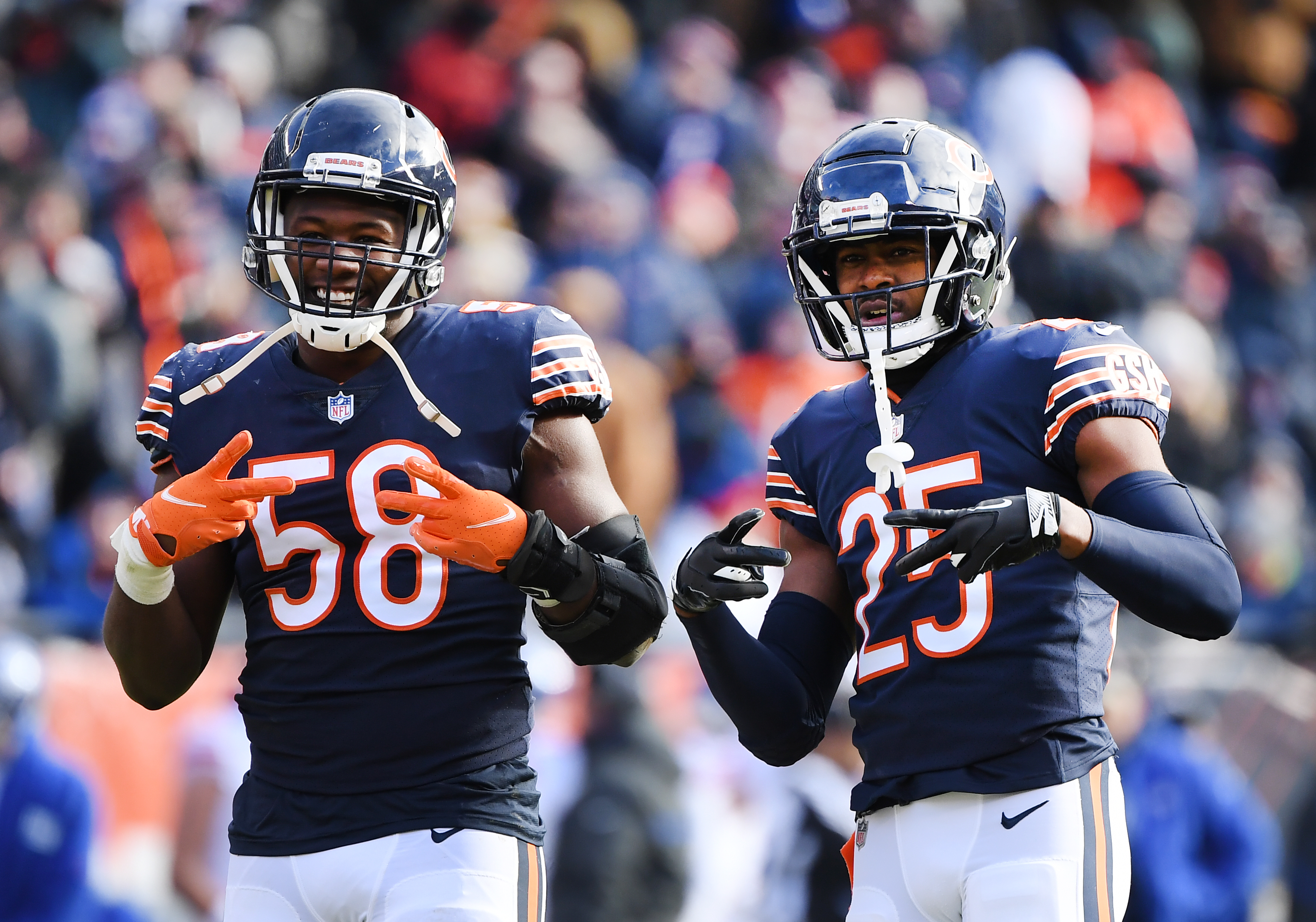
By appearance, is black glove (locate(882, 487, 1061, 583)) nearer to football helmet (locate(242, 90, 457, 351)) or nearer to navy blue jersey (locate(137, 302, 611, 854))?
navy blue jersey (locate(137, 302, 611, 854))

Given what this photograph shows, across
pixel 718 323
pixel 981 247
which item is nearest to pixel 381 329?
pixel 981 247

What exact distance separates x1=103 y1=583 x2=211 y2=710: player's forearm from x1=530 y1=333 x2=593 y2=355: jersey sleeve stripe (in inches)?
31.7

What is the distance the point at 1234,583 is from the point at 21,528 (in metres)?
5.44

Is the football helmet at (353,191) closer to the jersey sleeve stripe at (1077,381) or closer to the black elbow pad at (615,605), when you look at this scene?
the black elbow pad at (615,605)

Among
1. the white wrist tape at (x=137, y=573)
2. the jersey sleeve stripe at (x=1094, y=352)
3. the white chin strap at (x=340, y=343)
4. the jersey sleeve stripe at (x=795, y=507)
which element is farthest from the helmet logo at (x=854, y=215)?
the white wrist tape at (x=137, y=573)

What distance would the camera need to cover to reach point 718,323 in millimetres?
8422

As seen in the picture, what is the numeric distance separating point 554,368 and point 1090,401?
0.94 metres

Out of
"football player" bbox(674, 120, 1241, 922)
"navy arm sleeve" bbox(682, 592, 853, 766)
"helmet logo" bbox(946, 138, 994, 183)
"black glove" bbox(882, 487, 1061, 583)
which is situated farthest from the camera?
"helmet logo" bbox(946, 138, 994, 183)

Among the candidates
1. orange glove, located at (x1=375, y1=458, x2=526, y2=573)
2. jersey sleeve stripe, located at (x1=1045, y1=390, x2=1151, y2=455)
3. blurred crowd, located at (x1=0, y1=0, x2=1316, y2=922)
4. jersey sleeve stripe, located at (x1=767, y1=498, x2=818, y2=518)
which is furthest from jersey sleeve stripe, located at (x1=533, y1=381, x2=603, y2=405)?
blurred crowd, located at (x1=0, y1=0, x2=1316, y2=922)

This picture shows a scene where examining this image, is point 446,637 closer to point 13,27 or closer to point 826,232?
point 826,232

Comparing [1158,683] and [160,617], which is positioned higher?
[160,617]

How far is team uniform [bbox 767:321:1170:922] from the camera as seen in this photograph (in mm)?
2812

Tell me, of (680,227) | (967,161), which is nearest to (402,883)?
(967,161)

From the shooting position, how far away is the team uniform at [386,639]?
288cm
